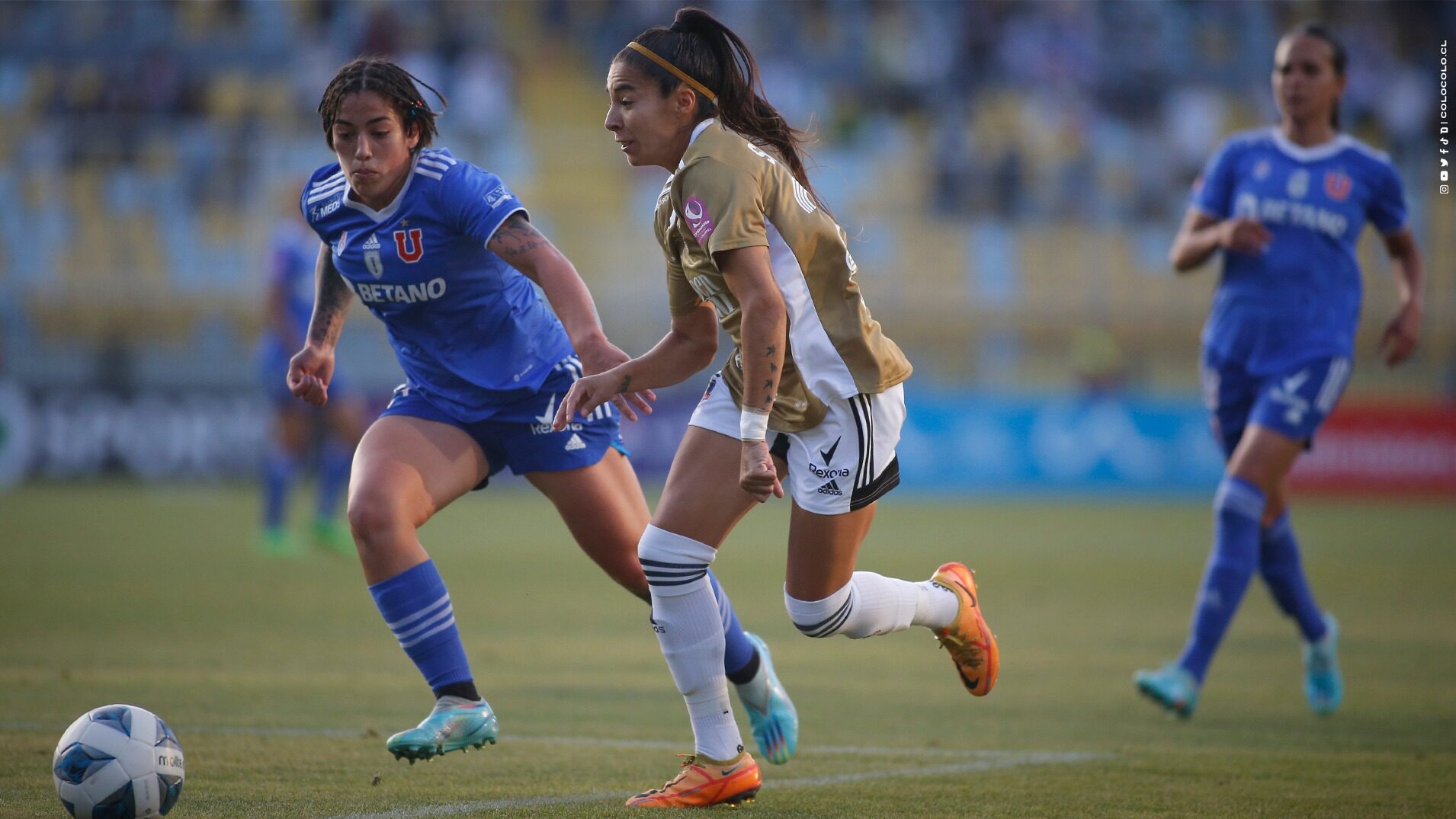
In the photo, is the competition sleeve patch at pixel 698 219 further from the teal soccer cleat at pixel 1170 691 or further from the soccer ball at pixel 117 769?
the teal soccer cleat at pixel 1170 691

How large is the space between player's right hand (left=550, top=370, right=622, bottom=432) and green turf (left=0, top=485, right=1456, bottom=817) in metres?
1.10

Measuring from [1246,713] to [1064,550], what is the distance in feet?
24.2

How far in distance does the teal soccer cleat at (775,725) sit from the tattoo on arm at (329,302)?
1.76m

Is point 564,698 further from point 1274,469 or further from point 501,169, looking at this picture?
point 501,169

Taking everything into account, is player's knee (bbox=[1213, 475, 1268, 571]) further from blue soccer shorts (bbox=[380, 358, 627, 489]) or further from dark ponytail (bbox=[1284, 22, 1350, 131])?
blue soccer shorts (bbox=[380, 358, 627, 489])

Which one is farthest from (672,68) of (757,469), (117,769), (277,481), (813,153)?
(813,153)

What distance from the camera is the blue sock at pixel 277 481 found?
1236 cm

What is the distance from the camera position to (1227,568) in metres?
6.46

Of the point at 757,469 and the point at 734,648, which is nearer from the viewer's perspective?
the point at 757,469

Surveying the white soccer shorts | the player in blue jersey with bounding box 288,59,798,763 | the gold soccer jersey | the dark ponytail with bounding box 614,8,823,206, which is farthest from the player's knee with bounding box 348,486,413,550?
the dark ponytail with bounding box 614,8,823,206

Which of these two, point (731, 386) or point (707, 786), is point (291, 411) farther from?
point (707, 786)

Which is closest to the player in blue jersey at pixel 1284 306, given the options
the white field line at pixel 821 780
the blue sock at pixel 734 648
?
the white field line at pixel 821 780

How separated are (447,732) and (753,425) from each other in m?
1.31

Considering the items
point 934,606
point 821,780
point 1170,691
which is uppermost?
point 934,606
